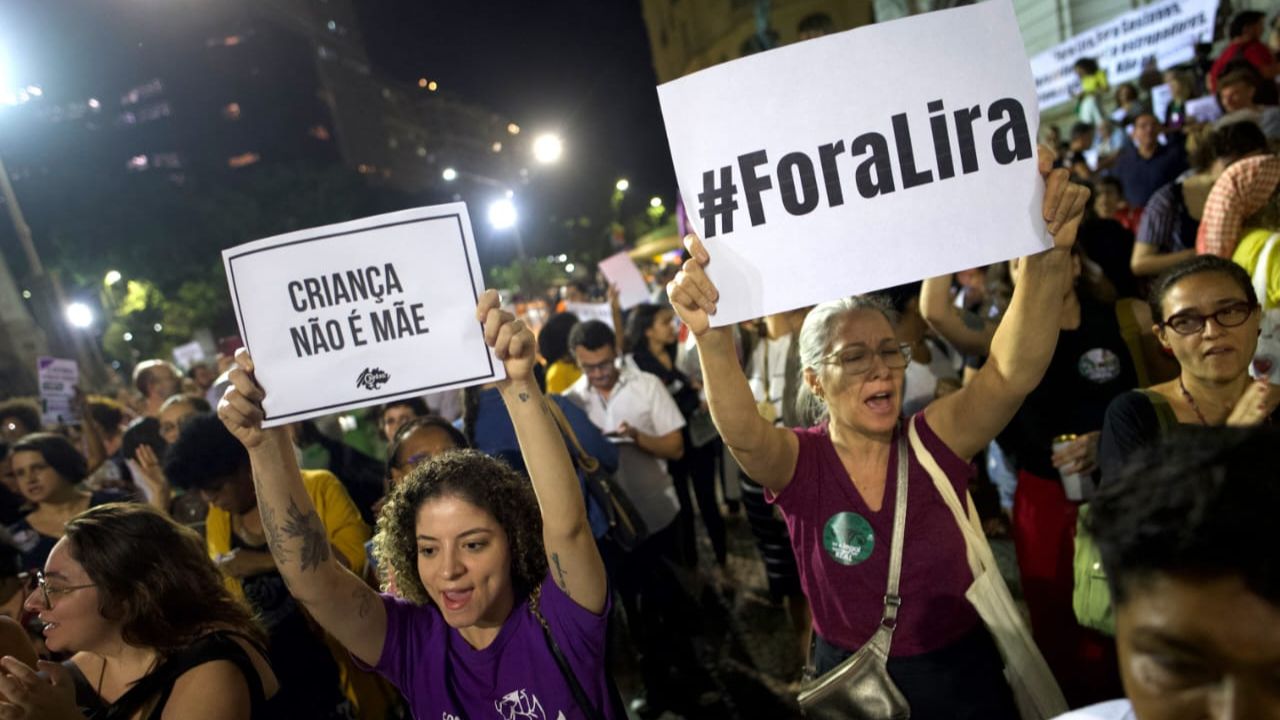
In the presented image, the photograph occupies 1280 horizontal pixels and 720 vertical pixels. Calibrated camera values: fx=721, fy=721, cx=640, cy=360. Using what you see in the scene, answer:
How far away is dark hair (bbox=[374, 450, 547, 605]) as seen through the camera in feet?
7.68

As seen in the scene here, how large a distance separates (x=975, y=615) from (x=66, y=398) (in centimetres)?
970

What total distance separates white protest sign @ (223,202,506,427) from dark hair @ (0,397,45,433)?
19.9 ft

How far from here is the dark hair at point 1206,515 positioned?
3.37ft

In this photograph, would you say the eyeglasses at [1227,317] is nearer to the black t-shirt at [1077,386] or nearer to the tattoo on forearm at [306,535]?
the black t-shirt at [1077,386]

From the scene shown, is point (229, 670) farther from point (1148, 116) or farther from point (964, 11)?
point (1148, 116)

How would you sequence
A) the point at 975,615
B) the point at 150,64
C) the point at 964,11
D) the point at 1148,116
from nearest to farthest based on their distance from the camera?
the point at 964,11 < the point at 975,615 < the point at 1148,116 < the point at 150,64

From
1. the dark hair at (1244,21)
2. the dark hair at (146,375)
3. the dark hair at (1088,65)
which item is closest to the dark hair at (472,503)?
the dark hair at (146,375)

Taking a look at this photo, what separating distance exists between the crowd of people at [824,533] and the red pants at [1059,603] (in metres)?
0.01

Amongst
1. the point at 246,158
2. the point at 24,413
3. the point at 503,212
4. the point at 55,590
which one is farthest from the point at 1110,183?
the point at 246,158

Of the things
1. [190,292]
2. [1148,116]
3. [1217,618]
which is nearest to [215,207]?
[190,292]

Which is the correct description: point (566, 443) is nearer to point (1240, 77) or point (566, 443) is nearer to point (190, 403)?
point (190, 403)

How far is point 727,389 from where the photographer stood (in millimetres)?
2291

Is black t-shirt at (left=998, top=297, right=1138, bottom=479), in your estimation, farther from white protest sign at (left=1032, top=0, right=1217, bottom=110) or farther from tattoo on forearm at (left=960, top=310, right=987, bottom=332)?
white protest sign at (left=1032, top=0, right=1217, bottom=110)

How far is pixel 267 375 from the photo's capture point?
2.22 meters
